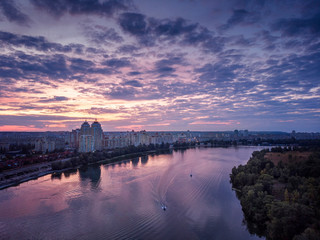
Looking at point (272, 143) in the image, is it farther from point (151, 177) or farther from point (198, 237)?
point (198, 237)

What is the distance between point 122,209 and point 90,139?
454 inches

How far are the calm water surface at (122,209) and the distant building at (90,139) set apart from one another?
24.0ft

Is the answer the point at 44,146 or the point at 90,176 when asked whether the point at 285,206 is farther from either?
the point at 44,146

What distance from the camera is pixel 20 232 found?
388cm

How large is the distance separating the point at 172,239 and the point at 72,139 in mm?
20003

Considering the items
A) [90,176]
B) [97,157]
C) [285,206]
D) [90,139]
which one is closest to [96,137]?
[90,139]

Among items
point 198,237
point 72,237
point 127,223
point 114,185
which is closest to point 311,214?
point 198,237

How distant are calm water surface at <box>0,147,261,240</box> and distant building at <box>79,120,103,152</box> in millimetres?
7326

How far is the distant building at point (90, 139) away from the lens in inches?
593

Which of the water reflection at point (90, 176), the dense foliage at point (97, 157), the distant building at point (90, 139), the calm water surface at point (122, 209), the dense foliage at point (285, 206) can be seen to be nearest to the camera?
the dense foliage at point (285, 206)

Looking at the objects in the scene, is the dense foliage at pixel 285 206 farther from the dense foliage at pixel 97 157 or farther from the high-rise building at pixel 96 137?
the high-rise building at pixel 96 137

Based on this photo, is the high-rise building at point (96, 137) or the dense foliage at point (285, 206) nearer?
the dense foliage at point (285, 206)

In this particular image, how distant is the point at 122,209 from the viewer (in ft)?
16.1

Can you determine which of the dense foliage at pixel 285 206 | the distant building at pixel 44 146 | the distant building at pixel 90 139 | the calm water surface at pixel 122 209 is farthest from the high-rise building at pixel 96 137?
the dense foliage at pixel 285 206
